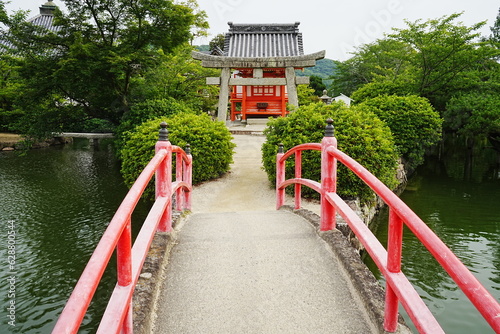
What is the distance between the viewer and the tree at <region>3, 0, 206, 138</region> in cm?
1092

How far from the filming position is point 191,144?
7992 mm

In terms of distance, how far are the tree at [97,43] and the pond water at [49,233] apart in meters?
2.65

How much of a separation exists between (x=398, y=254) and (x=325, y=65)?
9092 cm

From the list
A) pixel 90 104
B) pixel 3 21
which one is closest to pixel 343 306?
pixel 90 104

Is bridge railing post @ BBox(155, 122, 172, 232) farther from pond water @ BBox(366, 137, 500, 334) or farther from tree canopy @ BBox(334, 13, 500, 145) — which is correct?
tree canopy @ BBox(334, 13, 500, 145)

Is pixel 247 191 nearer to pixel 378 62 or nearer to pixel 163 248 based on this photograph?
pixel 163 248

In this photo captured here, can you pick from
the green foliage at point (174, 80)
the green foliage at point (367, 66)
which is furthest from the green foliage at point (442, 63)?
the green foliage at point (367, 66)

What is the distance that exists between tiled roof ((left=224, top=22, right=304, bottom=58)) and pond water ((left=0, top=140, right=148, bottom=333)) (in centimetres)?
715

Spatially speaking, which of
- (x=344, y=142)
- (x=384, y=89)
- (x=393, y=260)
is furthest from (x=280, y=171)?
(x=384, y=89)

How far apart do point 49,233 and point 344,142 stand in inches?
220

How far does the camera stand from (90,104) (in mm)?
12859

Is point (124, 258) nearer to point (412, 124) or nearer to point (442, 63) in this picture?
point (412, 124)

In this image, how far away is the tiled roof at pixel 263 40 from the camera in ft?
53.7

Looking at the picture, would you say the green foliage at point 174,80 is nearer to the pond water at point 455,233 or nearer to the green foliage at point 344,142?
the green foliage at point 344,142
